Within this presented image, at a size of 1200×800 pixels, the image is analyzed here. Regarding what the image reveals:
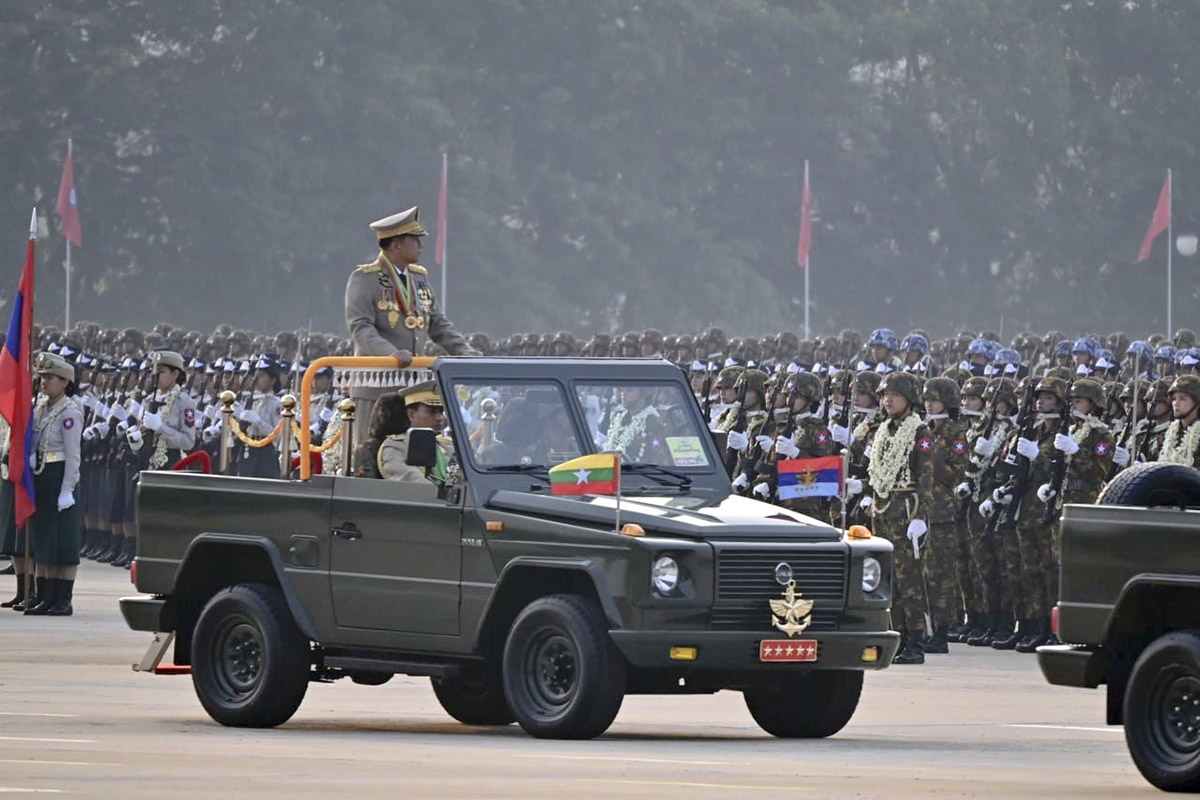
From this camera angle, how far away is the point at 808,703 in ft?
49.3

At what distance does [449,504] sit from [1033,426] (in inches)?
348

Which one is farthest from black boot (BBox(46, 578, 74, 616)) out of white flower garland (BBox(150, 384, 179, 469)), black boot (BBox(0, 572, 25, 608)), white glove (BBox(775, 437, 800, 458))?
white glove (BBox(775, 437, 800, 458))

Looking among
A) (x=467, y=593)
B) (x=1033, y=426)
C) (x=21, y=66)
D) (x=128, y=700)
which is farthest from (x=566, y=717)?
(x=21, y=66)

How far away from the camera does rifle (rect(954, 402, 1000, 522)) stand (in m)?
23.2

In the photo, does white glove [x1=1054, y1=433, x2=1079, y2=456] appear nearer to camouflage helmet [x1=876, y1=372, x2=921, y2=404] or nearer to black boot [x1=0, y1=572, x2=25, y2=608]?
camouflage helmet [x1=876, y1=372, x2=921, y2=404]

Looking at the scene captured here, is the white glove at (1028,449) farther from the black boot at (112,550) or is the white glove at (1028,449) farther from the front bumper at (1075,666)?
the black boot at (112,550)

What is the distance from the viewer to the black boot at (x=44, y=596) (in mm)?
24250

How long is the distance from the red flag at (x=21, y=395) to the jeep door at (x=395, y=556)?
897cm

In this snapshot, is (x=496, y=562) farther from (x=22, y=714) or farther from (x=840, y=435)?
(x=840, y=435)

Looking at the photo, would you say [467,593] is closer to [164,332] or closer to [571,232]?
[164,332]

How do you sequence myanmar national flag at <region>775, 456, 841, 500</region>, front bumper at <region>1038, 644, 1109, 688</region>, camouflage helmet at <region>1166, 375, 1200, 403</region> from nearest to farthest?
front bumper at <region>1038, 644, 1109, 688</region> → myanmar national flag at <region>775, 456, 841, 500</region> → camouflage helmet at <region>1166, 375, 1200, 403</region>

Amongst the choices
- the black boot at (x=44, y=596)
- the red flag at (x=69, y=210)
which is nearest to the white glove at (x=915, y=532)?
the black boot at (x=44, y=596)

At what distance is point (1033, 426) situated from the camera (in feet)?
74.8

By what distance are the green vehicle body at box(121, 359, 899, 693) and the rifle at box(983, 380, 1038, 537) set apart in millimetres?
7319
